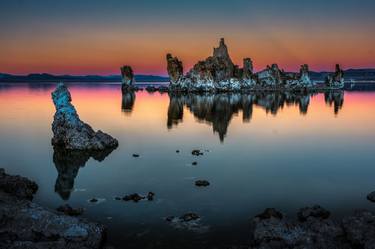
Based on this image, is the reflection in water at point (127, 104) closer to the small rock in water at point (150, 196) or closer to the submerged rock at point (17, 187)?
the submerged rock at point (17, 187)

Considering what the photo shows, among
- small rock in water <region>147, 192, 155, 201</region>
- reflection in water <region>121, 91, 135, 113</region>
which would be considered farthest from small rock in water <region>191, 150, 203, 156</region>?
reflection in water <region>121, 91, 135, 113</region>

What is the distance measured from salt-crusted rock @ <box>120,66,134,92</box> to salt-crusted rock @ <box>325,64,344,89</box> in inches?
3355

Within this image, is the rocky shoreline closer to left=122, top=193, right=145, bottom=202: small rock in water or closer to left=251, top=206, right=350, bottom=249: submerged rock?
left=251, top=206, right=350, bottom=249: submerged rock

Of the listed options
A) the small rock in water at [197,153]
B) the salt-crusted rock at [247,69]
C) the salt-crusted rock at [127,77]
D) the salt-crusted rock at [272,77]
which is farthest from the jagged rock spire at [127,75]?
the small rock in water at [197,153]

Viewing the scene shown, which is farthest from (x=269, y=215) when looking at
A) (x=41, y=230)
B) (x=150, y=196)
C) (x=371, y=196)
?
(x=41, y=230)

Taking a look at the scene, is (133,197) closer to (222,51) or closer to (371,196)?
(371,196)

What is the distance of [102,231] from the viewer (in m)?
14.5

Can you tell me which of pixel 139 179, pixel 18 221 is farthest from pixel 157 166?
Result: pixel 18 221

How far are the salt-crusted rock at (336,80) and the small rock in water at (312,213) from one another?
15629 cm

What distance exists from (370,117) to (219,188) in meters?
44.3

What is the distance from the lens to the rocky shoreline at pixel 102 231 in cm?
1316

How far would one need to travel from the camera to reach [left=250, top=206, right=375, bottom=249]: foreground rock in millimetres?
13289

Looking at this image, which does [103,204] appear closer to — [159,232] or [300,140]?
[159,232]

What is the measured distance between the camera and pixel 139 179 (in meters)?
23.1
